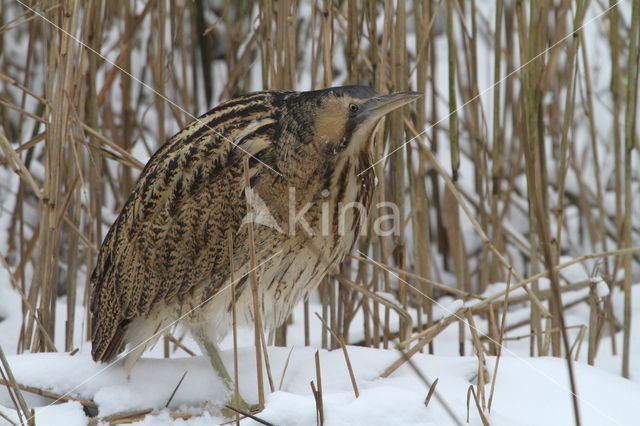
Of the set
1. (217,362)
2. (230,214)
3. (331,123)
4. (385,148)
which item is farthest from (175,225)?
(385,148)

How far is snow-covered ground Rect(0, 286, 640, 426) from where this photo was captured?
1535 mm

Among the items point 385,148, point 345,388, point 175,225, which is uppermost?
point 385,148

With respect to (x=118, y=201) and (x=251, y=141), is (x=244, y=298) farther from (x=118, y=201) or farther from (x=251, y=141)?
(x=118, y=201)

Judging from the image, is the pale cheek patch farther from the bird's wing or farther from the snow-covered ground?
the snow-covered ground

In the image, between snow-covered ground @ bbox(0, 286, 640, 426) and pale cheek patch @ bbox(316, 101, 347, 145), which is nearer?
snow-covered ground @ bbox(0, 286, 640, 426)

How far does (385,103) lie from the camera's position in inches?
75.1

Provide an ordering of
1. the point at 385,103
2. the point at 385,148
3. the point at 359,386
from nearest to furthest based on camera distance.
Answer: the point at 359,386, the point at 385,103, the point at 385,148

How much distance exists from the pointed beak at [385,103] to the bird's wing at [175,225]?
32 cm

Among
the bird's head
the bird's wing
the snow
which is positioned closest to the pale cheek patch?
the bird's head

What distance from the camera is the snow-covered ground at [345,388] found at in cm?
154

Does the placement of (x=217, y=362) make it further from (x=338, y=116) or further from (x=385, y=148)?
(x=385, y=148)

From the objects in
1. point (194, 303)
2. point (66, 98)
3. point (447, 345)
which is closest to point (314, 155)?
point (194, 303)

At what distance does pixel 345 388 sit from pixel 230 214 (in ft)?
1.63

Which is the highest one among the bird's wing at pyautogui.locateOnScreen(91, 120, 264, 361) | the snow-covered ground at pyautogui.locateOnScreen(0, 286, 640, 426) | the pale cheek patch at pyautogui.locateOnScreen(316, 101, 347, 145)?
the pale cheek patch at pyautogui.locateOnScreen(316, 101, 347, 145)
